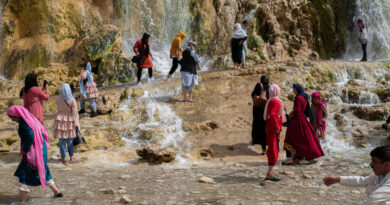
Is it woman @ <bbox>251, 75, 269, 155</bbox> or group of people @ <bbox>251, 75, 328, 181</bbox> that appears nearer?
group of people @ <bbox>251, 75, 328, 181</bbox>

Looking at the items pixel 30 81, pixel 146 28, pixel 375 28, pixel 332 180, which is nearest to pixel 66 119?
pixel 30 81

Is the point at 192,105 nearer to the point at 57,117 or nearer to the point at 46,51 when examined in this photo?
the point at 57,117

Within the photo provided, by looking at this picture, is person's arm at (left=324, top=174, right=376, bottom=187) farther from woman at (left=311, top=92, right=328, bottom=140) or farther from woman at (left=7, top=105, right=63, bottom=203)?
woman at (left=311, top=92, right=328, bottom=140)

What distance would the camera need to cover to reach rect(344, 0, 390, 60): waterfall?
17234mm

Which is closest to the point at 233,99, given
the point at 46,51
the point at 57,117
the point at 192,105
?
the point at 192,105

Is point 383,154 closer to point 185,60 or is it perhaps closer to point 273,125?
point 273,125

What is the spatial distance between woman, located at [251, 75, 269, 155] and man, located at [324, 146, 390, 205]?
13.9 feet

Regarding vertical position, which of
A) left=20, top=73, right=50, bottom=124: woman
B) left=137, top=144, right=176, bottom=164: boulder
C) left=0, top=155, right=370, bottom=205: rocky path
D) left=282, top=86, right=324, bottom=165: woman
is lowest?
left=0, top=155, right=370, bottom=205: rocky path

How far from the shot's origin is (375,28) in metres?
17.6

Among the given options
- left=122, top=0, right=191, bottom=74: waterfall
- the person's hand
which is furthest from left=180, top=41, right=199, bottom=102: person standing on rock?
left=122, top=0, right=191, bottom=74: waterfall

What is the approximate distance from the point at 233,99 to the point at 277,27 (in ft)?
28.0

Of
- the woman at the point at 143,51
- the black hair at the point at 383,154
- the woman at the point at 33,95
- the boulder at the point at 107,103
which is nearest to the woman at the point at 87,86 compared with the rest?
the boulder at the point at 107,103

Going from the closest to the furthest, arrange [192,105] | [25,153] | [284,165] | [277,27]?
[25,153]
[284,165]
[192,105]
[277,27]

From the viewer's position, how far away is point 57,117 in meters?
6.46
